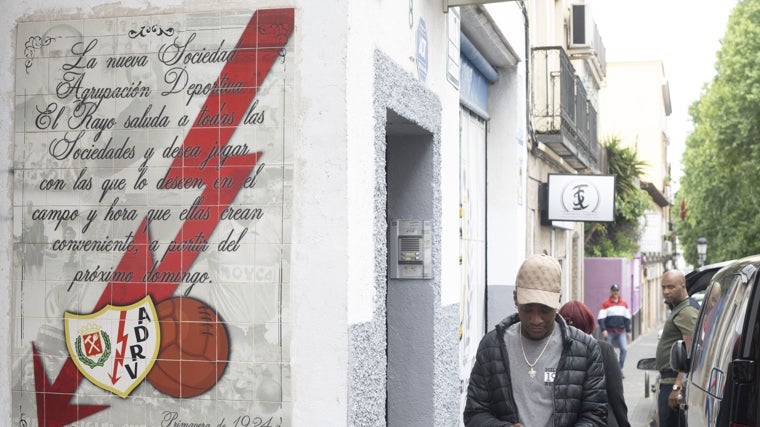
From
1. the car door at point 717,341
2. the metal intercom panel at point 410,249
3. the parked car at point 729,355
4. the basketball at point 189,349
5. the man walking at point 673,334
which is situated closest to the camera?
the parked car at point 729,355

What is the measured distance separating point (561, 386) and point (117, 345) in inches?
86.1

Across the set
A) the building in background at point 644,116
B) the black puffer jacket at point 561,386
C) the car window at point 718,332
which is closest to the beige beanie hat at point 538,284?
the black puffer jacket at point 561,386

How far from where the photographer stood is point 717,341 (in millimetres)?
5473

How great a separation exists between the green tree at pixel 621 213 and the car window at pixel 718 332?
917 inches

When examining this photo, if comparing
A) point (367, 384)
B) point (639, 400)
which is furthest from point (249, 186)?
point (639, 400)

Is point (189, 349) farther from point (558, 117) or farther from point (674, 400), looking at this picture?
point (558, 117)

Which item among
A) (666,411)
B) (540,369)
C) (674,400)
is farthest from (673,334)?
(540,369)

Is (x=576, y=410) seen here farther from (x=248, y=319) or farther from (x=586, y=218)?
(x=586, y=218)

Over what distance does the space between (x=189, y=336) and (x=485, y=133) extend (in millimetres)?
7269

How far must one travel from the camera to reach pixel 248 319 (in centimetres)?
516

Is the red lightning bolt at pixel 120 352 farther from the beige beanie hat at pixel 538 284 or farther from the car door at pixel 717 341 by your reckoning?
Answer: the car door at pixel 717 341

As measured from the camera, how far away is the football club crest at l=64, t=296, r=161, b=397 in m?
5.24

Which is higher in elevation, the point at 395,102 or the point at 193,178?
the point at 395,102

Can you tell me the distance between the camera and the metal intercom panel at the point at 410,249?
7.29m
